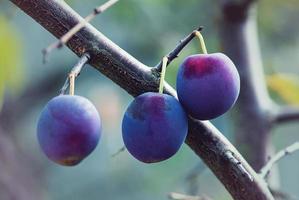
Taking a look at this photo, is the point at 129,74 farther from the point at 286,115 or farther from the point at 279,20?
the point at 279,20

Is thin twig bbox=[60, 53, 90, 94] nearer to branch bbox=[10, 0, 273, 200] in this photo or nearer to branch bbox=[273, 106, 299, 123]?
branch bbox=[10, 0, 273, 200]

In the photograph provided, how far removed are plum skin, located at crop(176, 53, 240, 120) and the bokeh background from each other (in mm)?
373

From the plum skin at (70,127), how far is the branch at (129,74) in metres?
0.04

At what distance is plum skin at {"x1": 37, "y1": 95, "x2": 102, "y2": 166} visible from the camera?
1.49 feet

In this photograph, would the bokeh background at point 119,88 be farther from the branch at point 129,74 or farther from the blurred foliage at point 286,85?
the branch at point 129,74

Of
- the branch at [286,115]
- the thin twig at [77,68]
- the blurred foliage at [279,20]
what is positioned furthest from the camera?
the blurred foliage at [279,20]

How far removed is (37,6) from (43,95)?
67.3 inches

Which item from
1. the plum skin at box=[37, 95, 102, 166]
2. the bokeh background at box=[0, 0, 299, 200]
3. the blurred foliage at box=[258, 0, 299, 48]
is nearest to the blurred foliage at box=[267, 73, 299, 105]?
the bokeh background at box=[0, 0, 299, 200]

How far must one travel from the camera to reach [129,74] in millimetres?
482

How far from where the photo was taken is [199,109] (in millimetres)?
473

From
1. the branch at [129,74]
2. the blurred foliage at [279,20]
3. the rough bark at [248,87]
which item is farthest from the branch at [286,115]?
the blurred foliage at [279,20]

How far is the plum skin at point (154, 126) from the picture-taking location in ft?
1.52

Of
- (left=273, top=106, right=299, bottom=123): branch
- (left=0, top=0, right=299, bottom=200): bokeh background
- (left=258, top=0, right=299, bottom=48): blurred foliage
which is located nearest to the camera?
(left=273, top=106, right=299, bottom=123): branch

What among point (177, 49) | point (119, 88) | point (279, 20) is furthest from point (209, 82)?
point (119, 88)
